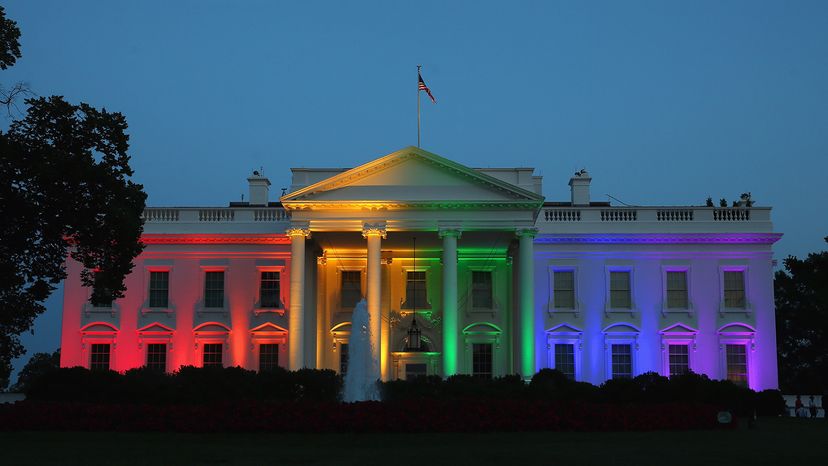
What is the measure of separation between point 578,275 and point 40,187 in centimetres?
2406

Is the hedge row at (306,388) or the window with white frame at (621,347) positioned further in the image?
the window with white frame at (621,347)

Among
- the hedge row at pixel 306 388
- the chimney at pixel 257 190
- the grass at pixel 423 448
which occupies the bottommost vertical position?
the grass at pixel 423 448

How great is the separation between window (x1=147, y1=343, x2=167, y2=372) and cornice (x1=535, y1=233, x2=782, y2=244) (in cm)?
1688

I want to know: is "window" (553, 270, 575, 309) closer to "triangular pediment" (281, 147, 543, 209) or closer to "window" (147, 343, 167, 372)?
"triangular pediment" (281, 147, 543, 209)

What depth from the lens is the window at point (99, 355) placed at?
41906 mm

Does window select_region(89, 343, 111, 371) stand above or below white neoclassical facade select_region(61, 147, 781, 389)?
below

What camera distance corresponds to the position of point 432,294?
42500mm

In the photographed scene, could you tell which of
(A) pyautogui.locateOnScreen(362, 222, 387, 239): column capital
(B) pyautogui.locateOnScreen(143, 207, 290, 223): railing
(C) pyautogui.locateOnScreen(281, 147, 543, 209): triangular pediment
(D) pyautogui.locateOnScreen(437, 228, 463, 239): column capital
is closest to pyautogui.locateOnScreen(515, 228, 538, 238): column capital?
(C) pyautogui.locateOnScreen(281, 147, 543, 209): triangular pediment

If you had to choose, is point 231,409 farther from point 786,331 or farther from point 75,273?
point 786,331

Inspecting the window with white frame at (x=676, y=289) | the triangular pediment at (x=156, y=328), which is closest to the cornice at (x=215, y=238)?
the triangular pediment at (x=156, y=328)

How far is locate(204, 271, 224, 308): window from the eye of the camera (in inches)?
1670

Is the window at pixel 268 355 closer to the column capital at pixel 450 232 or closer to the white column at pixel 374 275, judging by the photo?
the white column at pixel 374 275

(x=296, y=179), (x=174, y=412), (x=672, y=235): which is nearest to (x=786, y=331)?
(x=672, y=235)

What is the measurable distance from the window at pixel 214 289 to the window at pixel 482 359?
442 inches
